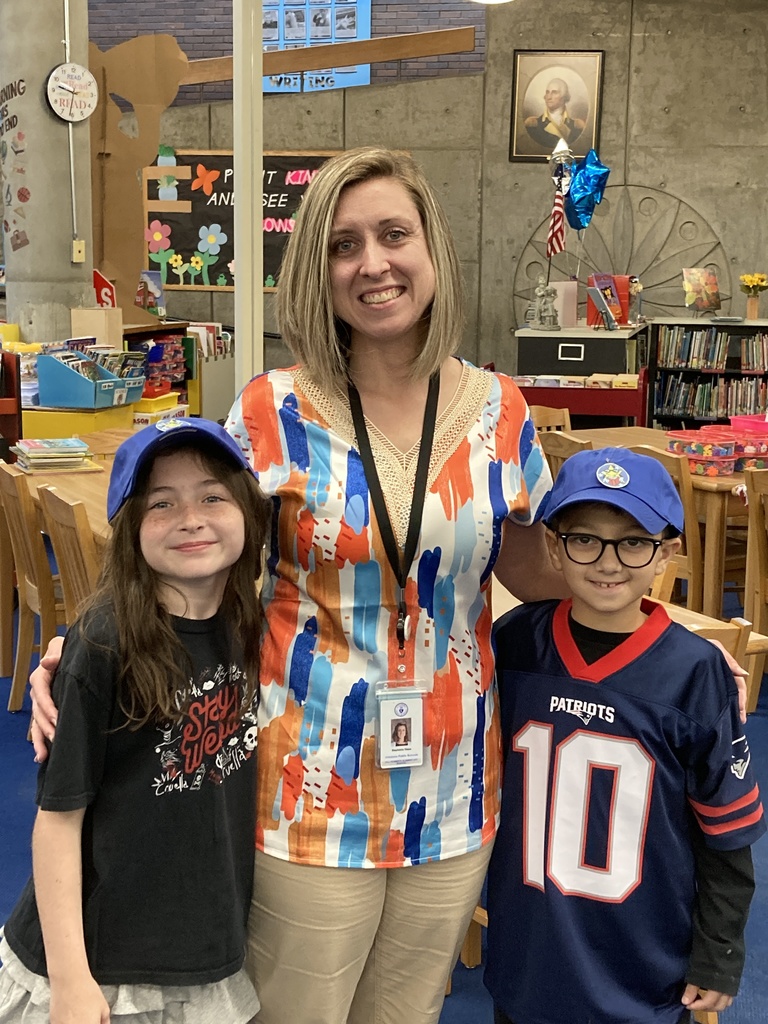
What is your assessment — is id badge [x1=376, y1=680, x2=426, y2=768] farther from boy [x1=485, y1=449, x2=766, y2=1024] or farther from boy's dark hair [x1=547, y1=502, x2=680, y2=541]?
boy's dark hair [x1=547, y1=502, x2=680, y2=541]

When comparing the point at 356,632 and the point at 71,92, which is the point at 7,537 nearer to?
the point at 71,92

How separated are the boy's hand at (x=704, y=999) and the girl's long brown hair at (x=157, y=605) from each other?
0.74 m

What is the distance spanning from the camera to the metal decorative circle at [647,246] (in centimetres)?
1122

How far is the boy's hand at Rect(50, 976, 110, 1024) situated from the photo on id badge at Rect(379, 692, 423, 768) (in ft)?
1.48

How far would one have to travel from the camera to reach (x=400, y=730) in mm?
1432

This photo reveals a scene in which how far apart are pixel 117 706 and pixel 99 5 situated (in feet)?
40.5

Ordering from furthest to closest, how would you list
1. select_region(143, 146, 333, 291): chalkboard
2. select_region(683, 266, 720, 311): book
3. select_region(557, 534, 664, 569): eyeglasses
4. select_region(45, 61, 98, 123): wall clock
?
1. select_region(143, 146, 333, 291): chalkboard
2. select_region(683, 266, 720, 311): book
3. select_region(45, 61, 98, 123): wall clock
4. select_region(557, 534, 664, 569): eyeglasses

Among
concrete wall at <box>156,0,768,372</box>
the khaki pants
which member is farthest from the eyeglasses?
concrete wall at <box>156,0,768,372</box>

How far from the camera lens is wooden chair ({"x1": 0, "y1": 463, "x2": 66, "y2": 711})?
3994mm

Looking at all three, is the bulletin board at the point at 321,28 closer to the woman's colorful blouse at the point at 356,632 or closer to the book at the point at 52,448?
the book at the point at 52,448

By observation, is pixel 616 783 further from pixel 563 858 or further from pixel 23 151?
pixel 23 151

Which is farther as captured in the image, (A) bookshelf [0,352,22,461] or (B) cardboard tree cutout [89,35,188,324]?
(B) cardboard tree cutout [89,35,188,324]

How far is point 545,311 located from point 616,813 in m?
6.87

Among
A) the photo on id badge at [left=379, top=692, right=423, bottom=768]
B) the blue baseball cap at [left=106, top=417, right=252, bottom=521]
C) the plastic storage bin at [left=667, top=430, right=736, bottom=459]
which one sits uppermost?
the blue baseball cap at [left=106, top=417, right=252, bottom=521]
